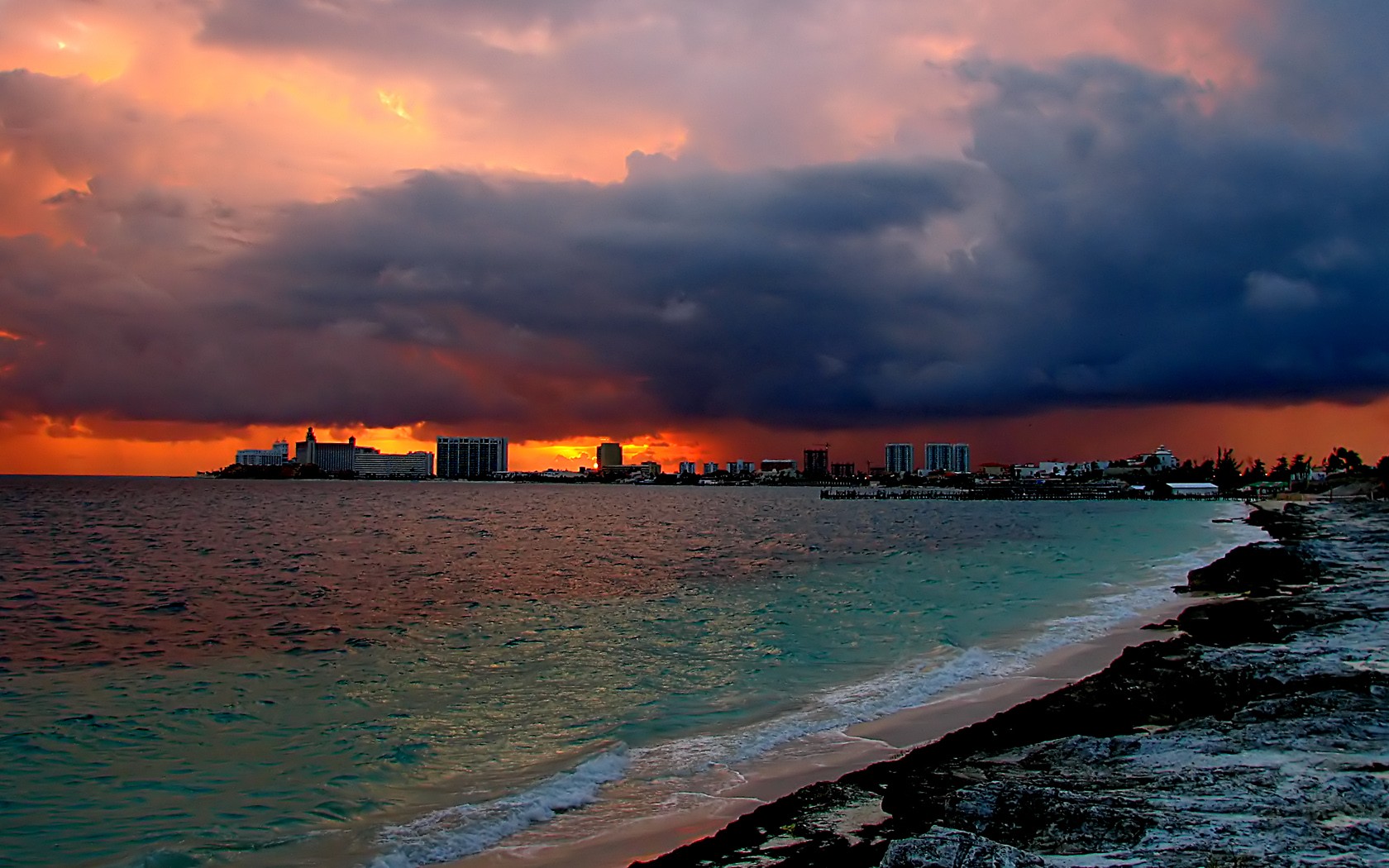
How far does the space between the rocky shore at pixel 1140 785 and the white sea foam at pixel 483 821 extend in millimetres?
→ 2466

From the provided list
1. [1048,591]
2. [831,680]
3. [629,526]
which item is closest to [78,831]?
[831,680]

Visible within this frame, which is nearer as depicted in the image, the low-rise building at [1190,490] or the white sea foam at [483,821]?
the white sea foam at [483,821]

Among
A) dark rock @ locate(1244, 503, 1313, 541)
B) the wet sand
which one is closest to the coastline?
the wet sand

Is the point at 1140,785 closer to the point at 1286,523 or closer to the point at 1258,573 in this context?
the point at 1258,573

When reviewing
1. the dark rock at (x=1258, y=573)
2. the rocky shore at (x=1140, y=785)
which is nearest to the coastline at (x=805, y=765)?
the rocky shore at (x=1140, y=785)

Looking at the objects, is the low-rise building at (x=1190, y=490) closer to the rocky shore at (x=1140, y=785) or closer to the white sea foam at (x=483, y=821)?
the rocky shore at (x=1140, y=785)

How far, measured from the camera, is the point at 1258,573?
26.6m

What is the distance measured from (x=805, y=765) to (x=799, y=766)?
8 centimetres

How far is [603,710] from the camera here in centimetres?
1323

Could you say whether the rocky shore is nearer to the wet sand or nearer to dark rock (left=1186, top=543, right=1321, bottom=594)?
the wet sand

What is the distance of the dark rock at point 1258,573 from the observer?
2539cm

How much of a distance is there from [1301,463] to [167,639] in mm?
236944

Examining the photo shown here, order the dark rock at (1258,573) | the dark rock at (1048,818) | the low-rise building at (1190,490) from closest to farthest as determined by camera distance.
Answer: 1. the dark rock at (1048,818)
2. the dark rock at (1258,573)
3. the low-rise building at (1190,490)

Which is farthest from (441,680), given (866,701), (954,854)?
(954,854)
